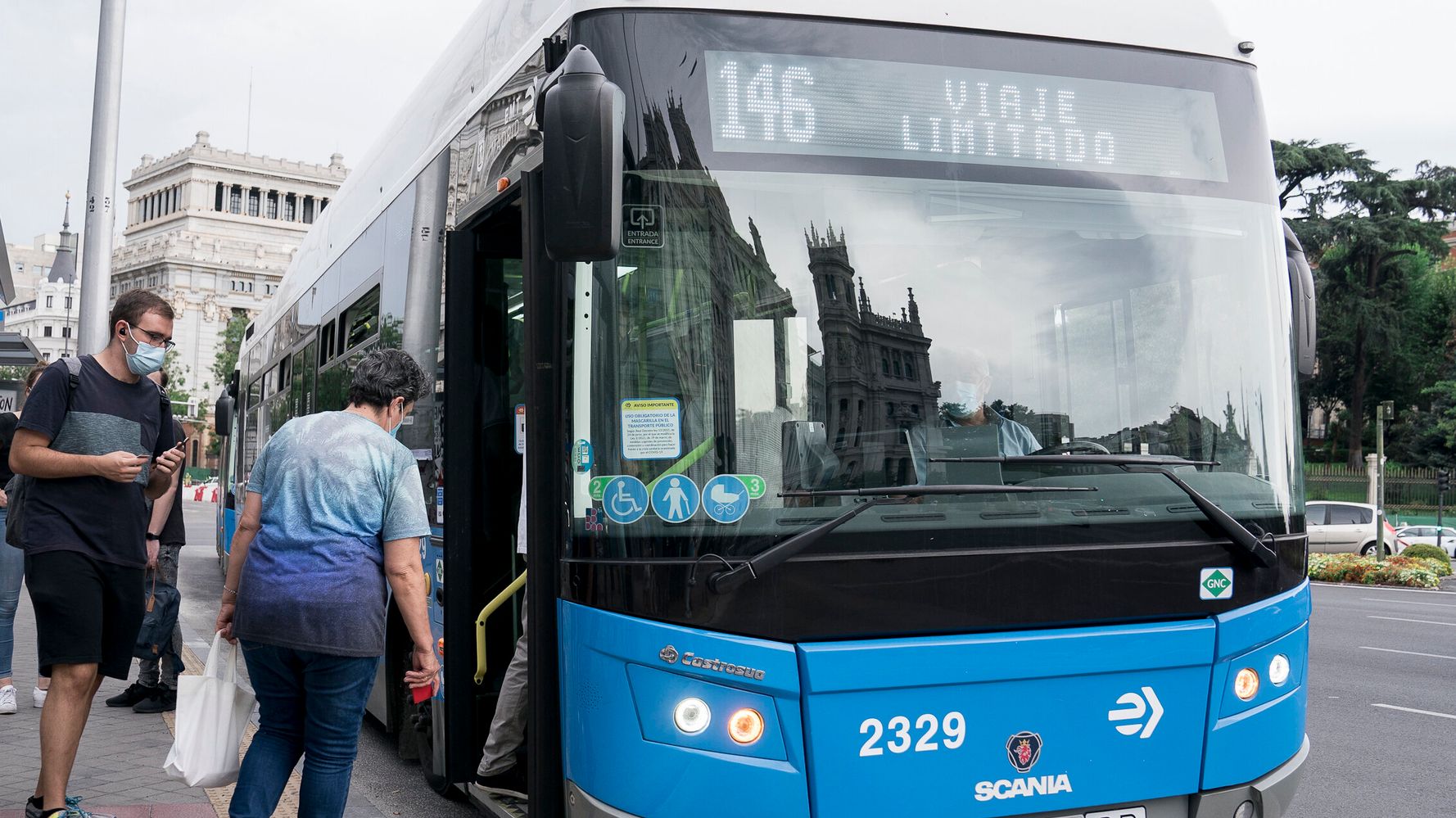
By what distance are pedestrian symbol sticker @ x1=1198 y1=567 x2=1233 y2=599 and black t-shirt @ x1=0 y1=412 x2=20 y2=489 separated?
5832 millimetres

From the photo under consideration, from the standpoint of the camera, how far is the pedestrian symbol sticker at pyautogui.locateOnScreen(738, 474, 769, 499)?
3328 mm

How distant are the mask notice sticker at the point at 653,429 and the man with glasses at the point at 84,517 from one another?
210cm

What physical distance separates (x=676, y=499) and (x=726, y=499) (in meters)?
0.13

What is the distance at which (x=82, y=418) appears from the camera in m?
4.50

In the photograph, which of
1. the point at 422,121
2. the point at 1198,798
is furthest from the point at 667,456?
the point at 422,121

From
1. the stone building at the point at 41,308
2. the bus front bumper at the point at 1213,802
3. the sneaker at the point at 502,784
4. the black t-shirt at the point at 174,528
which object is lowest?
the sneaker at the point at 502,784

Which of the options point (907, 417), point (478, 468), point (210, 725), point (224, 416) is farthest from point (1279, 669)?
point (224, 416)

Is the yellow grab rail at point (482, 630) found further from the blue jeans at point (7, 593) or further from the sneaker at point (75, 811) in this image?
the blue jeans at point (7, 593)

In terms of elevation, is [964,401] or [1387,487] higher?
[1387,487]

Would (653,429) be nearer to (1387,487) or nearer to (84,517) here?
(84,517)

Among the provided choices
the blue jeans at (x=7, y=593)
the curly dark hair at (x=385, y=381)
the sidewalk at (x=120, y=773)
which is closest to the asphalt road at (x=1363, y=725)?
the sidewalk at (x=120, y=773)

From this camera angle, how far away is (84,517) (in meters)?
4.48

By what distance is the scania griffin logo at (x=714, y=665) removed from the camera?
3.24 m

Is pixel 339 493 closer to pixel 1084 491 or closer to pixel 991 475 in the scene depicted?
pixel 991 475
